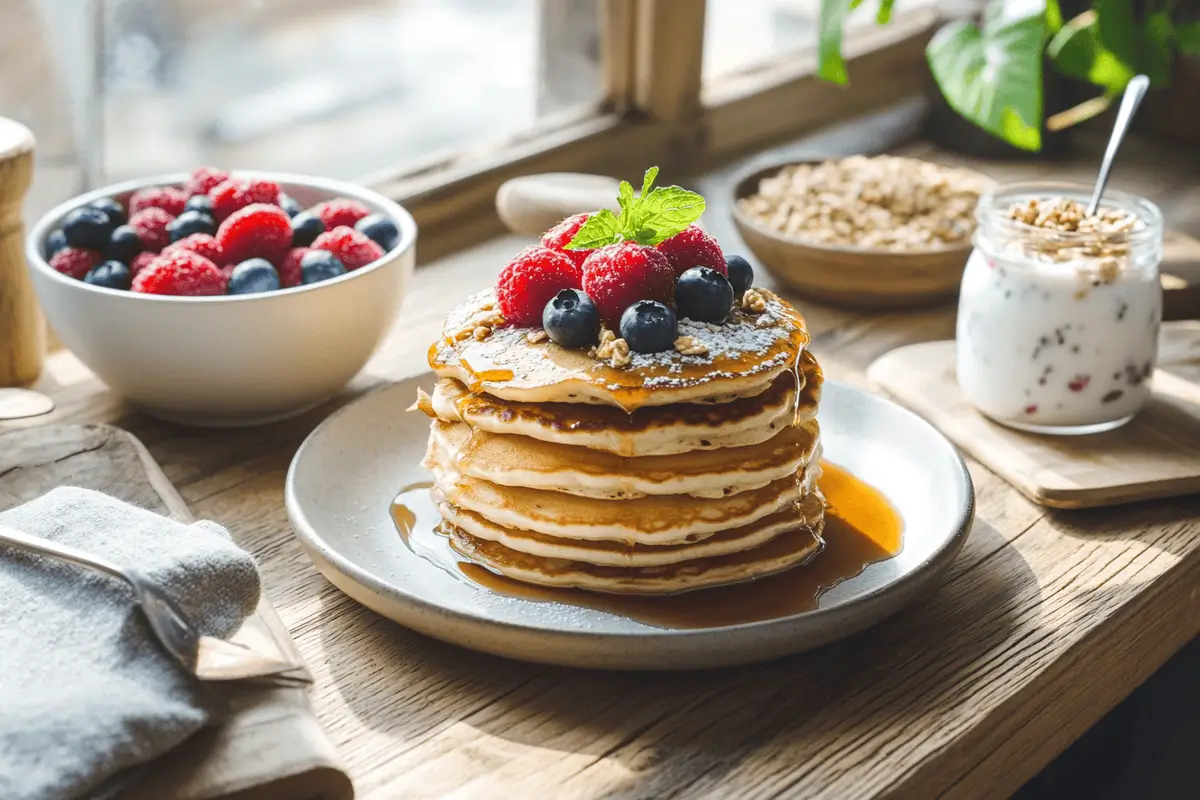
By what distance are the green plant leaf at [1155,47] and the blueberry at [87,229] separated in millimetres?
1748

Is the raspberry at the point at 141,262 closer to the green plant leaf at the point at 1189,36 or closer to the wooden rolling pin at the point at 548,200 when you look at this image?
the wooden rolling pin at the point at 548,200

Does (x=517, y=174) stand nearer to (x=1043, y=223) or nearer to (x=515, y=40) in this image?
(x=515, y=40)

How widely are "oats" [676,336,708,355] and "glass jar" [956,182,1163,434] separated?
0.53 metres

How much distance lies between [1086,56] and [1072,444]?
1065 millimetres

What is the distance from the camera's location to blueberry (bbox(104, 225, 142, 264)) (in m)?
1.43

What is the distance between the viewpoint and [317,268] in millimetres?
1408

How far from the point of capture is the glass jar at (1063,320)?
1.42 m

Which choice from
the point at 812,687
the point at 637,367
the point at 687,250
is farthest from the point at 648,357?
the point at 812,687

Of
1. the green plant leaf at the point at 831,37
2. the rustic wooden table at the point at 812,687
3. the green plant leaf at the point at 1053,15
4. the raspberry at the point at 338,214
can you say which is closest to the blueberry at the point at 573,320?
the rustic wooden table at the point at 812,687

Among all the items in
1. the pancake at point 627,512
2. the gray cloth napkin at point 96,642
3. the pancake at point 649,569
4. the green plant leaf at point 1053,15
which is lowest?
the pancake at point 649,569

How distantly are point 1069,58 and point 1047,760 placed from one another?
4.94ft

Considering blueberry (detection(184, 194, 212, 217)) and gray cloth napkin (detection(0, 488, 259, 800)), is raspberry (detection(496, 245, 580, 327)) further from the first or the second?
blueberry (detection(184, 194, 212, 217))

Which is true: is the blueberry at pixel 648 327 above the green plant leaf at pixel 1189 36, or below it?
below

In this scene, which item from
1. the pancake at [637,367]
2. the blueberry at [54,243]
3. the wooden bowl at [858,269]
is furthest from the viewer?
the wooden bowl at [858,269]
